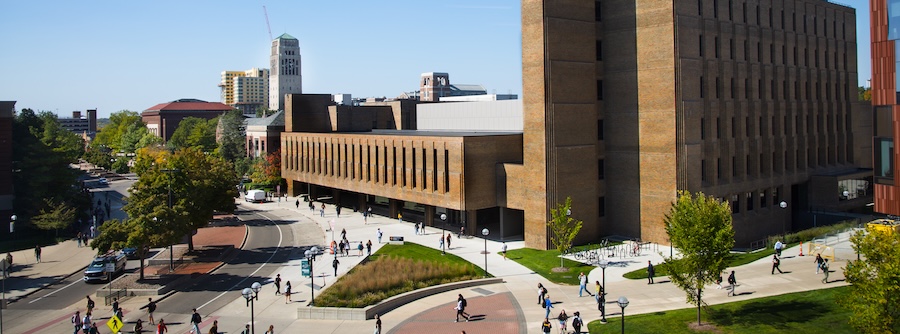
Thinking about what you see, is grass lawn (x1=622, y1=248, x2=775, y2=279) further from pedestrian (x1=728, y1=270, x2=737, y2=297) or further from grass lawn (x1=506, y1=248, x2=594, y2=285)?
pedestrian (x1=728, y1=270, x2=737, y2=297)

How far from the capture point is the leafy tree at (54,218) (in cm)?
6159

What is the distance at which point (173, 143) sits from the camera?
135 meters

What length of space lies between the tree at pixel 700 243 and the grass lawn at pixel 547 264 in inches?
415

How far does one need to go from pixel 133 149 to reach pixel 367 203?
89.3 metres

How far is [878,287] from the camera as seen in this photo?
2392cm

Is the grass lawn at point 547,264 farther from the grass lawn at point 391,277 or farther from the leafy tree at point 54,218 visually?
the leafy tree at point 54,218

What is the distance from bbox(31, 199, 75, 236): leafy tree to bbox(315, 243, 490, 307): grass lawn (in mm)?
29638

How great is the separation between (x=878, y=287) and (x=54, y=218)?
63.1m

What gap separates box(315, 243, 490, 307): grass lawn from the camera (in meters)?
37.2

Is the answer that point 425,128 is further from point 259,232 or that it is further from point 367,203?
point 259,232

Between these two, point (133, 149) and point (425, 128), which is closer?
point (425, 128)

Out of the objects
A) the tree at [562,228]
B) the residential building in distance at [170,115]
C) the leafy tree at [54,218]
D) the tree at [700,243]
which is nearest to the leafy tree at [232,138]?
the leafy tree at [54,218]

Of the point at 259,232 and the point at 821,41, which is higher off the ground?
the point at 821,41

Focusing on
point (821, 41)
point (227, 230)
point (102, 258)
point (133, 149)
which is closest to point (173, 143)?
point (133, 149)
